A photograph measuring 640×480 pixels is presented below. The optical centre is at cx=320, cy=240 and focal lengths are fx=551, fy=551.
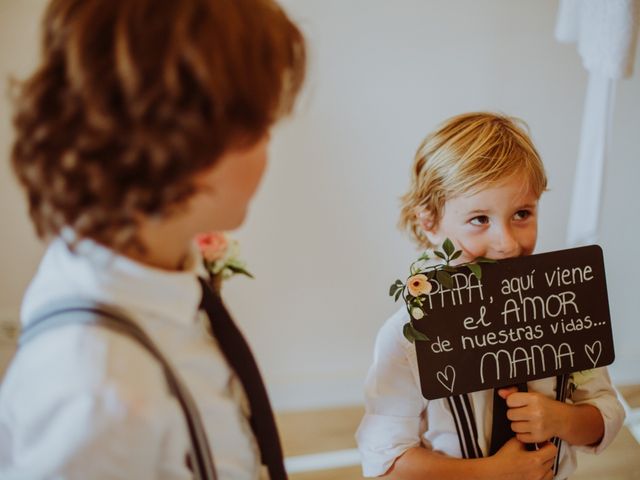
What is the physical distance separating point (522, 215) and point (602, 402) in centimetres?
39

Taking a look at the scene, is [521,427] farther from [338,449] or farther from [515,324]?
[338,449]

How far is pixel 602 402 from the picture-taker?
1031mm

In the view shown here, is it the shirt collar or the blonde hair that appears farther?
the blonde hair

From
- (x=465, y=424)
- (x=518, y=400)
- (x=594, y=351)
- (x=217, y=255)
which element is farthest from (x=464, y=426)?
(x=217, y=255)

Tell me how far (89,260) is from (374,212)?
1231 mm

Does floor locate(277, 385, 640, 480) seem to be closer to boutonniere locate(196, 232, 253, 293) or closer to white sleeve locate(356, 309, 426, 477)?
white sleeve locate(356, 309, 426, 477)

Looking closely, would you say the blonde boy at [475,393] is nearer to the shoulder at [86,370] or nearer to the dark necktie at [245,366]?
the dark necktie at [245,366]

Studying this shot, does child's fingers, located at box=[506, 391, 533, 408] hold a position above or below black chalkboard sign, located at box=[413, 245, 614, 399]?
below

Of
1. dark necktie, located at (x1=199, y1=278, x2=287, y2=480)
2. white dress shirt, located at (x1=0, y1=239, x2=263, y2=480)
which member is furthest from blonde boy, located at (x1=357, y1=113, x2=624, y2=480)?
white dress shirt, located at (x1=0, y1=239, x2=263, y2=480)

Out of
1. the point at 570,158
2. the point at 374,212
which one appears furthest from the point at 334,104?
the point at 570,158

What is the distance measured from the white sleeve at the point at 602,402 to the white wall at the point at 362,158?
2.80 feet

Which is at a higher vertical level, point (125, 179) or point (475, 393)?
point (125, 179)

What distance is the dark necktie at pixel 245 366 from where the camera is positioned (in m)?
0.77

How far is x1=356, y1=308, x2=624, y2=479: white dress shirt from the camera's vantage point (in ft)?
3.23
